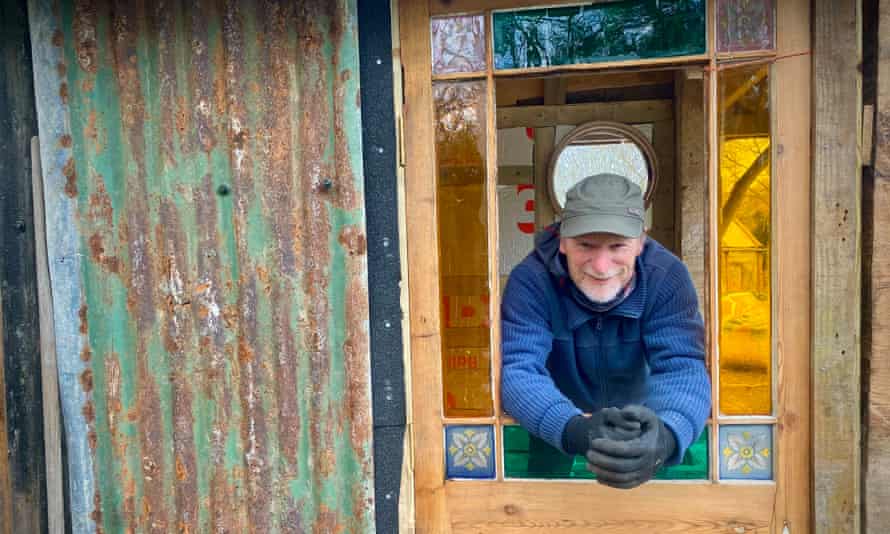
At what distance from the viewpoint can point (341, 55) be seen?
206 cm

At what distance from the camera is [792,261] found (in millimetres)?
1978

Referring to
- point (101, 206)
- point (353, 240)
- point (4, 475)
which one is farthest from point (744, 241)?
point (4, 475)

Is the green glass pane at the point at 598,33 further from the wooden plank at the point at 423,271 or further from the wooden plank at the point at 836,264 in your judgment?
the wooden plank at the point at 836,264

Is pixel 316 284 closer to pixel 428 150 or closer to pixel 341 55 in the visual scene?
pixel 428 150

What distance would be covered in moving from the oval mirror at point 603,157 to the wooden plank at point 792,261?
247cm

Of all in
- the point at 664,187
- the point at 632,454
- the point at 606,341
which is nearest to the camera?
the point at 632,454

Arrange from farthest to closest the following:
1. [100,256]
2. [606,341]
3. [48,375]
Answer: [606,341] < [48,375] < [100,256]

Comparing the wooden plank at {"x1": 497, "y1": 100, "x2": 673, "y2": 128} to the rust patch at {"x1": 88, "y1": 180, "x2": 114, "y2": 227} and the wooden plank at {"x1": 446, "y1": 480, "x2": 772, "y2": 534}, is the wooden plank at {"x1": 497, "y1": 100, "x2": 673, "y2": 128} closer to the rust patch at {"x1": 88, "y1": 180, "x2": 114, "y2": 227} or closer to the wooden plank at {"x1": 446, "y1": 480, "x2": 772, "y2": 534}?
the wooden plank at {"x1": 446, "y1": 480, "x2": 772, "y2": 534}

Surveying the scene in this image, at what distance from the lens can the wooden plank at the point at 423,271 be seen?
209cm

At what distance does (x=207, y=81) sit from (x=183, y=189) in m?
0.34

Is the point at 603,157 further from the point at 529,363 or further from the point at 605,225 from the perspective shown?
the point at 529,363

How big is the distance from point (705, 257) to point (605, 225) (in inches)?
12.5

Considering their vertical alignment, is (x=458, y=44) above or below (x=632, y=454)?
above

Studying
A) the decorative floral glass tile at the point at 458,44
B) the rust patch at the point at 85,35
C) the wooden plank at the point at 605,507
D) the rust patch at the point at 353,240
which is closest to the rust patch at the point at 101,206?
the rust patch at the point at 85,35
